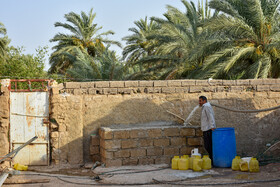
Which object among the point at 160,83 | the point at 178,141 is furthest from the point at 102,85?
the point at 178,141

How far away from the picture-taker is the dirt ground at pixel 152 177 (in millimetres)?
5758

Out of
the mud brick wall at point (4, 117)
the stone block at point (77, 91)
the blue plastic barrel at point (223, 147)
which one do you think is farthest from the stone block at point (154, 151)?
the mud brick wall at point (4, 117)

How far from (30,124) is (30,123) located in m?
0.02

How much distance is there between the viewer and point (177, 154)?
727 centimetres

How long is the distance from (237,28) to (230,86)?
4009 mm

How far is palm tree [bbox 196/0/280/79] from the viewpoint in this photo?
11508mm

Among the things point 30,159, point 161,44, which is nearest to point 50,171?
point 30,159

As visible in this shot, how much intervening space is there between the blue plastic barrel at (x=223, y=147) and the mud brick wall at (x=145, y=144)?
0.52 m

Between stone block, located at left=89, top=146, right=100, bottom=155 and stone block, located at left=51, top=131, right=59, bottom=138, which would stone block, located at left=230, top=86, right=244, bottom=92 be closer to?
stone block, located at left=89, top=146, right=100, bottom=155

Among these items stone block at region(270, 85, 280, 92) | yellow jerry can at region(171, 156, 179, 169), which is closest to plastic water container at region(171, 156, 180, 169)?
yellow jerry can at region(171, 156, 179, 169)

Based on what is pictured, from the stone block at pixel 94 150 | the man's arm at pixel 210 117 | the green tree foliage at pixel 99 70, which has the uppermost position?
the green tree foliage at pixel 99 70

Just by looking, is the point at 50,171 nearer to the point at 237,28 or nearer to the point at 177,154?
the point at 177,154

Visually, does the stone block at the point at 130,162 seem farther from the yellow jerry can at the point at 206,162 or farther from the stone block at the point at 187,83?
the stone block at the point at 187,83

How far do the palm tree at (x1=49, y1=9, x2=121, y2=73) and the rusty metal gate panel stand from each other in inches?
564
